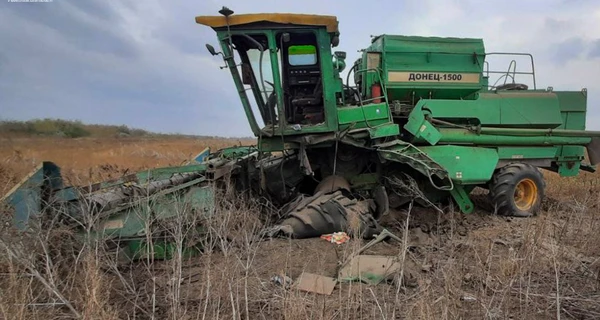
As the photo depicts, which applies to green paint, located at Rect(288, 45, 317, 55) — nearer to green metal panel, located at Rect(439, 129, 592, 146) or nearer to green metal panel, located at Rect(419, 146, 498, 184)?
green metal panel, located at Rect(419, 146, 498, 184)

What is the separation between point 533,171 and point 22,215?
18.9ft

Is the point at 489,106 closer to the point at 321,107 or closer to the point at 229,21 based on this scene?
the point at 321,107

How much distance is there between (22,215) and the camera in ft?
11.4

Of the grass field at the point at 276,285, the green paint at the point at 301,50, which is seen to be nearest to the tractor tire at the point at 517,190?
the grass field at the point at 276,285

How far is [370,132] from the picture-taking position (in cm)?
543

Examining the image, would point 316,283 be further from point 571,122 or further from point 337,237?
point 571,122

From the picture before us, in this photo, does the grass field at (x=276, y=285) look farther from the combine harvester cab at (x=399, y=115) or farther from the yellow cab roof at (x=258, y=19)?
the yellow cab roof at (x=258, y=19)

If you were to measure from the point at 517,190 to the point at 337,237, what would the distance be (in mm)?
3144

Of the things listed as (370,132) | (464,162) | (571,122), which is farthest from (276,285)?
(571,122)

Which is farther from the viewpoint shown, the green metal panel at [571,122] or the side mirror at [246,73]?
the green metal panel at [571,122]

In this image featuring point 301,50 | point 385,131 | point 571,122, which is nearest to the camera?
point 301,50

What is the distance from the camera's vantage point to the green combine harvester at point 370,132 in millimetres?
4980

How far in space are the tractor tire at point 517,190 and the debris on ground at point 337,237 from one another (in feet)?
8.00

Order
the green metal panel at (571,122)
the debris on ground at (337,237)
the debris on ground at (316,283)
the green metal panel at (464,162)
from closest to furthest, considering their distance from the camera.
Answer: the debris on ground at (316,283) < the debris on ground at (337,237) < the green metal panel at (464,162) < the green metal panel at (571,122)
